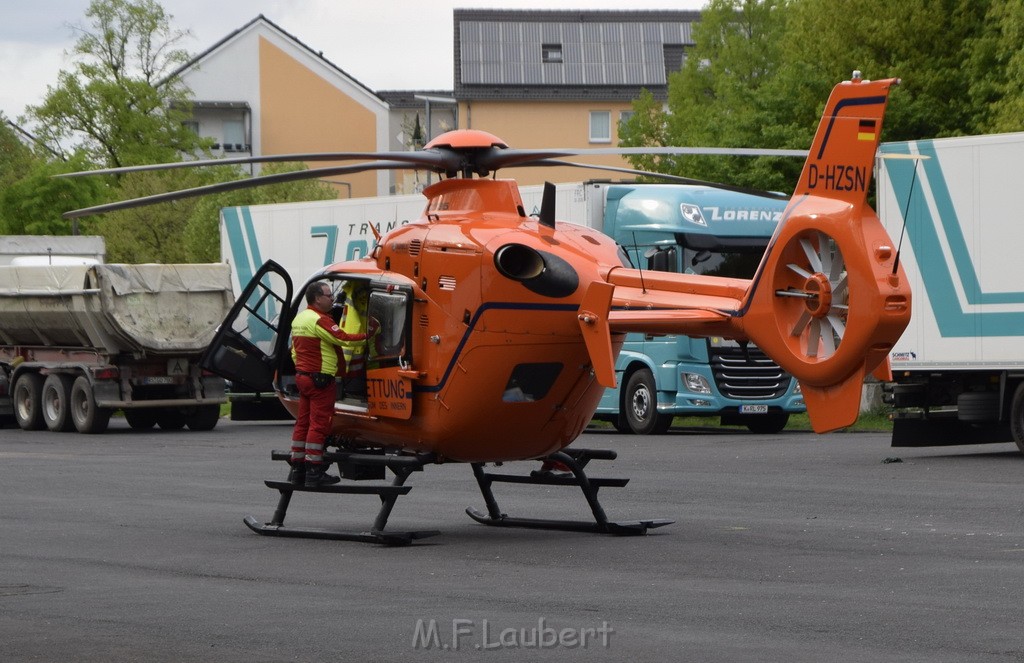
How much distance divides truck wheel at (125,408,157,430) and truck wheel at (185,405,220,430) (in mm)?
855

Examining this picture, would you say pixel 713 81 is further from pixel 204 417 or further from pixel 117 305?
pixel 117 305

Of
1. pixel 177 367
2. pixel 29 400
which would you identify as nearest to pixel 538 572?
pixel 177 367

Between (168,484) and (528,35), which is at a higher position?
(528,35)

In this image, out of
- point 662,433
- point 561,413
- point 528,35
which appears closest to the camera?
point 561,413

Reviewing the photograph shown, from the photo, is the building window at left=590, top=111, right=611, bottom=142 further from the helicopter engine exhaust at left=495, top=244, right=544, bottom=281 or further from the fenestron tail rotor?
the fenestron tail rotor

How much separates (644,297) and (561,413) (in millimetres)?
1343

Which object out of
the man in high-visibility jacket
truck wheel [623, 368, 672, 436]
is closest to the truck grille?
truck wheel [623, 368, 672, 436]

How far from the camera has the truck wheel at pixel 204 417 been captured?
1165 inches

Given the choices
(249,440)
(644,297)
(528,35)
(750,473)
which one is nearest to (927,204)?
(750,473)

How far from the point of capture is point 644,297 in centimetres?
1234

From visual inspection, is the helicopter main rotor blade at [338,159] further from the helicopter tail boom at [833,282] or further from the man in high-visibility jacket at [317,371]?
the helicopter tail boom at [833,282]

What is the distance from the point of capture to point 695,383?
2542 cm

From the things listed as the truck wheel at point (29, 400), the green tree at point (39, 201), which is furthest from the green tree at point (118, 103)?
the truck wheel at point (29, 400)

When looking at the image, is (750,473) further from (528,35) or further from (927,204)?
(528,35)
